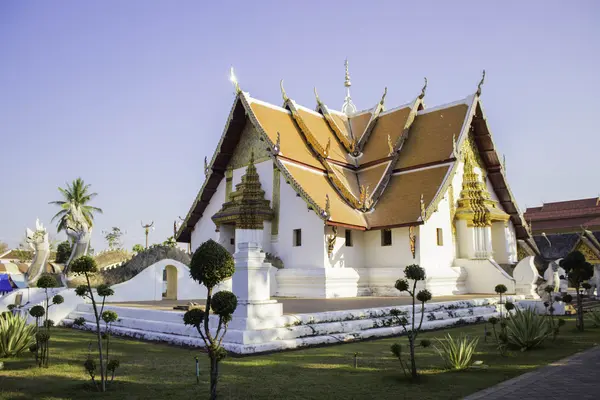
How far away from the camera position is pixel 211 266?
3904 millimetres

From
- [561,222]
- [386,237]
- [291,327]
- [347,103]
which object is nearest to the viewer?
[291,327]

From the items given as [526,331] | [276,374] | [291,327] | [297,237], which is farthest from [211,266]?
[297,237]

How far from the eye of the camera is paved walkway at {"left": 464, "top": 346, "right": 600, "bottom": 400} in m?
4.06

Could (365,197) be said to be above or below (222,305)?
above

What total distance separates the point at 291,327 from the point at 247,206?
8316 millimetres

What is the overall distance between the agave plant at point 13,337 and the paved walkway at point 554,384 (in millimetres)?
5199

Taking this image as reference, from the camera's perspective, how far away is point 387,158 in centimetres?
1535

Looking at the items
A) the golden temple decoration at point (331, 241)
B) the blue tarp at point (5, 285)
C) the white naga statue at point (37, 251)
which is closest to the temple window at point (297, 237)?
the golden temple decoration at point (331, 241)

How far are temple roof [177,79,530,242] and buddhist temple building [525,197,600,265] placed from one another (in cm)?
387

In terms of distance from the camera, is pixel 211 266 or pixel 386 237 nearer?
pixel 211 266

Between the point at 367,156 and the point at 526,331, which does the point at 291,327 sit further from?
the point at 367,156

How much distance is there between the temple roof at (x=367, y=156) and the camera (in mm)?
13586

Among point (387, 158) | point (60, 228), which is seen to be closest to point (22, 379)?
point (387, 158)

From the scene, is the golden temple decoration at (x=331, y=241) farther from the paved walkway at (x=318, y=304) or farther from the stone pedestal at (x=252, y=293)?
the stone pedestal at (x=252, y=293)
